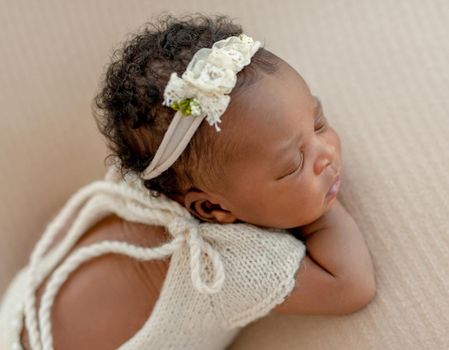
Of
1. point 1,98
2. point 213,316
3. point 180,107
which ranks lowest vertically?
point 213,316

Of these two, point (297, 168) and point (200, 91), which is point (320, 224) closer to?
point (297, 168)

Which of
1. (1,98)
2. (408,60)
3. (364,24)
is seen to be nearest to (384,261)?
(408,60)

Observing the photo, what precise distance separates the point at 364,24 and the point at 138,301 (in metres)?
0.64

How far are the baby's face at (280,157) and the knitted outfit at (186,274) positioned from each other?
0.15 feet

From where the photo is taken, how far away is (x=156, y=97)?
2.79 ft

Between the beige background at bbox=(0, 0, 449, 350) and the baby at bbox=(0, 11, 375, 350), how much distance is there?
6 cm

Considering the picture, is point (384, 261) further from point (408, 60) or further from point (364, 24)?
point (364, 24)

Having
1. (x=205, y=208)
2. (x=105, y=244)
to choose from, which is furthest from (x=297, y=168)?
(x=105, y=244)

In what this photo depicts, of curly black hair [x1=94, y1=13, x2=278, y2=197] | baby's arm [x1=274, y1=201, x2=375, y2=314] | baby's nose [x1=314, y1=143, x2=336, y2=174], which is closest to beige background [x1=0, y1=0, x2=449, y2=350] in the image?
baby's arm [x1=274, y1=201, x2=375, y2=314]

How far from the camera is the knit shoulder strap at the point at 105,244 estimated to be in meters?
0.93

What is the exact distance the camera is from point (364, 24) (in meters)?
1.16

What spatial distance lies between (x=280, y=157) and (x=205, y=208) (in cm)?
15

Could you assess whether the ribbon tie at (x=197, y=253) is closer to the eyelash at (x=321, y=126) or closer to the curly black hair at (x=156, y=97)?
the curly black hair at (x=156, y=97)

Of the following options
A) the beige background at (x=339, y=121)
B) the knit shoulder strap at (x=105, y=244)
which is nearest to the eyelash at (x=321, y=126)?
the beige background at (x=339, y=121)
